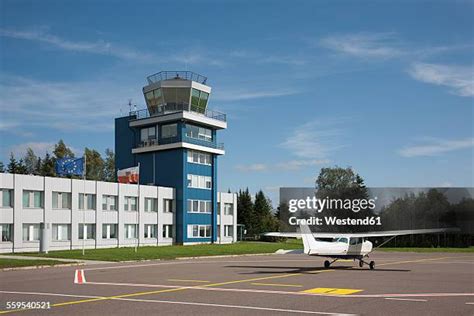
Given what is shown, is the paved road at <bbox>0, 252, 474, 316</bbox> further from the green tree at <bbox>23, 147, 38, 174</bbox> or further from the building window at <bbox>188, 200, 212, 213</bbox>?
the green tree at <bbox>23, 147, 38, 174</bbox>

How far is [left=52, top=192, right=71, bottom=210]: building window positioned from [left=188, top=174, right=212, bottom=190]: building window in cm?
2046

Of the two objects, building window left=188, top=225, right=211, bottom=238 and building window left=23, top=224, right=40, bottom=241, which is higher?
building window left=23, top=224, right=40, bottom=241

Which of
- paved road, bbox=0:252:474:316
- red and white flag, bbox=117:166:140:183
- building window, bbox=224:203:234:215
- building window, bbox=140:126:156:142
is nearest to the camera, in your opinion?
paved road, bbox=0:252:474:316

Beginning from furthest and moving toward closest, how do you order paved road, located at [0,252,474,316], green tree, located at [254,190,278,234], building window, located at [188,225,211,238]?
green tree, located at [254,190,278,234] → building window, located at [188,225,211,238] → paved road, located at [0,252,474,316]

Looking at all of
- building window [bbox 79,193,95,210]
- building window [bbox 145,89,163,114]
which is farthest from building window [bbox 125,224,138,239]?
building window [bbox 145,89,163,114]

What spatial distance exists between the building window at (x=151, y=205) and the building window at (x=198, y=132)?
9.87m

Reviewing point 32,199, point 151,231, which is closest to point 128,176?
point 151,231

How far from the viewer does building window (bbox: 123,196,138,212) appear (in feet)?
230

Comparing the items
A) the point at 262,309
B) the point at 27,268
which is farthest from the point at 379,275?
the point at 27,268

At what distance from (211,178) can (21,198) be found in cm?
3191

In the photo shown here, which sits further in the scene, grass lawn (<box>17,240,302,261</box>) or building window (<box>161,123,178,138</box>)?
building window (<box>161,123,178,138</box>)

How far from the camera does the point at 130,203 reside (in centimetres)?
7112

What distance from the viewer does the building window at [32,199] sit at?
5672cm

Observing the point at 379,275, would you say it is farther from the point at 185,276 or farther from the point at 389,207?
the point at 389,207
